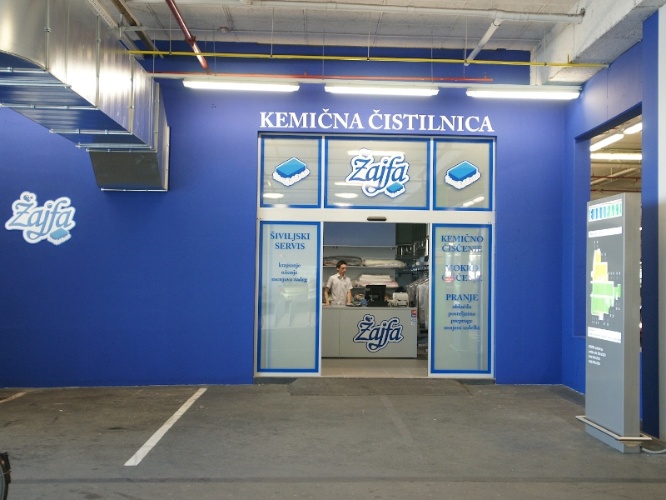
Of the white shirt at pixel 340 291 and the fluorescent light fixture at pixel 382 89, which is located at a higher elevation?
the fluorescent light fixture at pixel 382 89

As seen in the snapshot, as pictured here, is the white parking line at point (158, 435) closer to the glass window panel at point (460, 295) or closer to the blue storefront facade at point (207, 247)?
the blue storefront facade at point (207, 247)

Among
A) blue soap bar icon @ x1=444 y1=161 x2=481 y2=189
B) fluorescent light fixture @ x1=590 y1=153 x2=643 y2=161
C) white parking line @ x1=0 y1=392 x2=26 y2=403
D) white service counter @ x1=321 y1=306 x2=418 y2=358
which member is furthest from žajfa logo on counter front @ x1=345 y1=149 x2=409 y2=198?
fluorescent light fixture @ x1=590 y1=153 x2=643 y2=161

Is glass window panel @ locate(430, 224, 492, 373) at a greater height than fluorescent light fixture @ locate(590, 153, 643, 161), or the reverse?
fluorescent light fixture @ locate(590, 153, 643, 161)

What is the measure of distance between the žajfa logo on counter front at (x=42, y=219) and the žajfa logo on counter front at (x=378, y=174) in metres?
3.97

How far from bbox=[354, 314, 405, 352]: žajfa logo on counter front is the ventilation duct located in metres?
4.34

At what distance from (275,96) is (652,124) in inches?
196

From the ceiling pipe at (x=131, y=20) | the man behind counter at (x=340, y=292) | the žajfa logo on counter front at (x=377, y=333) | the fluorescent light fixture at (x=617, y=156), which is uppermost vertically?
the ceiling pipe at (x=131, y=20)

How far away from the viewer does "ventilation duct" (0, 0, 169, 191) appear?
498 centimetres

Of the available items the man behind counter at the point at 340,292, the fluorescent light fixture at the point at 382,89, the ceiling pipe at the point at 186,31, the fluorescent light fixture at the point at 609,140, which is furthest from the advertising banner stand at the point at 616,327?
the man behind counter at the point at 340,292

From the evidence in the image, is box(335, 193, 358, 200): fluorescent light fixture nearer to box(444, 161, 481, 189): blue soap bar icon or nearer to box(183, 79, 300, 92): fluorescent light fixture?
box(444, 161, 481, 189): blue soap bar icon

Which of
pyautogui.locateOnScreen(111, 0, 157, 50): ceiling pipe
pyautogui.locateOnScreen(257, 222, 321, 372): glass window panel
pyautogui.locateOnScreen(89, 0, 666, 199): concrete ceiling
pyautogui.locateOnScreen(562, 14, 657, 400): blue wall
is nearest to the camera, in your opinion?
pyautogui.locateOnScreen(562, 14, 657, 400): blue wall

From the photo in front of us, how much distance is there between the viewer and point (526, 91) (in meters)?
8.57

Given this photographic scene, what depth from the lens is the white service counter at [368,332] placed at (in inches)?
462

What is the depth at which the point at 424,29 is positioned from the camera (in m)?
9.18
